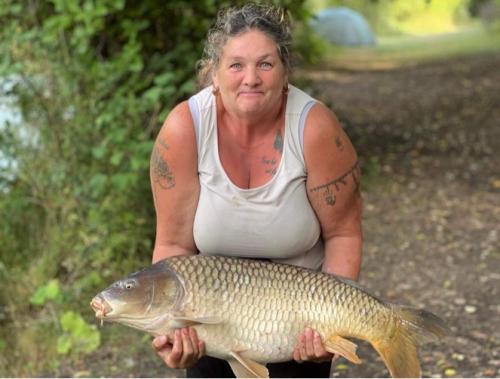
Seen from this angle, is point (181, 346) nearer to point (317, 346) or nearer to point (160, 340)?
point (160, 340)

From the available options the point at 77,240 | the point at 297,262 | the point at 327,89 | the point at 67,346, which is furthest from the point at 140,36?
the point at 327,89

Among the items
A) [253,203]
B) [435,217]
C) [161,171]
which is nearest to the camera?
[253,203]

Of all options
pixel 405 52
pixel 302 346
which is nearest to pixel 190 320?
pixel 302 346

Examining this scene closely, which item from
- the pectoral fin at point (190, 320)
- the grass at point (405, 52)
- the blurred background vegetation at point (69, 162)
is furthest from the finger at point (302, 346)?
the grass at point (405, 52)

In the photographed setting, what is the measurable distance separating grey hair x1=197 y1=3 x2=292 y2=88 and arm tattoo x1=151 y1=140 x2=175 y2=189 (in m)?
0.29

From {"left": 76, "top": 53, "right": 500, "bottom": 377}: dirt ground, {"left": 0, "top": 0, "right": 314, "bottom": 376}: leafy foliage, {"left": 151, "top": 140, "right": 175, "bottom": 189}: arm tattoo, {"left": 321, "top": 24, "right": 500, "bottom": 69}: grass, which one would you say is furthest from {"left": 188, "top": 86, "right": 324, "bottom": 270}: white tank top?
{"left": 321, "top": 24, "right": 500, "bottom": 69}: grass

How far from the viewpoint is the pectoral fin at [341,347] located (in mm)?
2619

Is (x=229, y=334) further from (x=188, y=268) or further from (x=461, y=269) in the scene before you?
(x=461, y=269)

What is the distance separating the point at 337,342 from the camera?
8.69 feet

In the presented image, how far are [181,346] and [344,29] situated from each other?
91.4 ft

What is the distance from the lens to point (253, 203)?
9.21ft

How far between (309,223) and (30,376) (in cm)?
240

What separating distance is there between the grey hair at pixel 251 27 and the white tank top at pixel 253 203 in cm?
15

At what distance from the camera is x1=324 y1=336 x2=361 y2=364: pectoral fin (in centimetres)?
262
